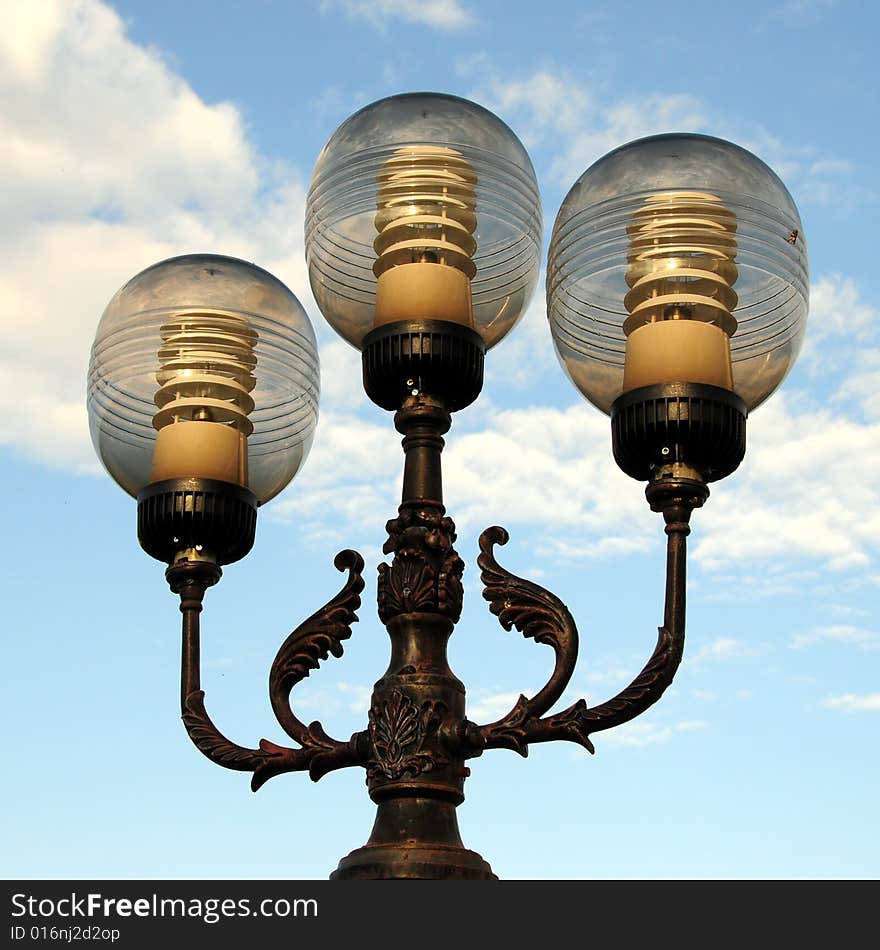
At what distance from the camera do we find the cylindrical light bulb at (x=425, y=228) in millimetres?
5035

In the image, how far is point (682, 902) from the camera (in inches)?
143

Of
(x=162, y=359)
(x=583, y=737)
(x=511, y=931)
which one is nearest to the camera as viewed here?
(x=511, y=931)

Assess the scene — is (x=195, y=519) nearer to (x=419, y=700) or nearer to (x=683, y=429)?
(x=419, y=700)

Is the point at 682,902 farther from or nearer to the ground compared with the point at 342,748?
nearer to the ground

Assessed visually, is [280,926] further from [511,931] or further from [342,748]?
[342,748]

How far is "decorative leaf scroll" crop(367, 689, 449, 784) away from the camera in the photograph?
455 centimetres

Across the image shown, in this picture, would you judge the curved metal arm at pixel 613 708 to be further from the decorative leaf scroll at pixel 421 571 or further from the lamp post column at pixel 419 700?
the decorative leaf scroll at pixel 421 571

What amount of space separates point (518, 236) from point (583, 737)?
5.03 feet

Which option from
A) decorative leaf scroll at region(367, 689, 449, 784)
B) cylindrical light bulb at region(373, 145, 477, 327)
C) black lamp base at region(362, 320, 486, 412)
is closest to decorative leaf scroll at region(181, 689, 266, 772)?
decorative leaf scroll at region(367, 689, 449, 784)

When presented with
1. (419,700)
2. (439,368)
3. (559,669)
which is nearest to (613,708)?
(559,669)

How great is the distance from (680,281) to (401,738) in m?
1.44

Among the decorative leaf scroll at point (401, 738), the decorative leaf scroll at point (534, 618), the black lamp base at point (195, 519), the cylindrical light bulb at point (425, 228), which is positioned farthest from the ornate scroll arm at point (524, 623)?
the black lamp base at point (195, 519)

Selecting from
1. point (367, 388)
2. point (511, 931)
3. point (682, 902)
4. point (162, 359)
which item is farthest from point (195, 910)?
point (162, 359)

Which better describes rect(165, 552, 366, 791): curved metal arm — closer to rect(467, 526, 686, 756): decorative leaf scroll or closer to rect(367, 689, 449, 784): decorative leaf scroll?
rect(367, 689, 449, 784): decorative leaf scroll
